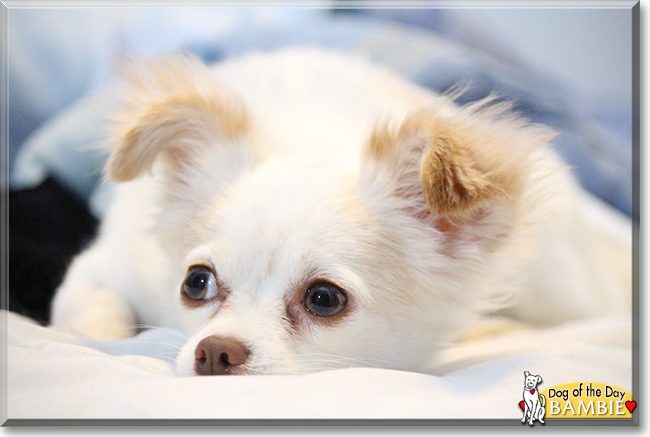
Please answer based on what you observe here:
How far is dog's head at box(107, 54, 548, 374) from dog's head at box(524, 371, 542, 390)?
295 mm

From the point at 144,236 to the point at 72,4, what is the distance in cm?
75

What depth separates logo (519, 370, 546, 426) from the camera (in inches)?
46.6

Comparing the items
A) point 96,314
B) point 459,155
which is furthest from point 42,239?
point 459,155

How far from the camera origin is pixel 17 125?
244cm

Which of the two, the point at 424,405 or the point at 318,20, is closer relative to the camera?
the point at 424,405

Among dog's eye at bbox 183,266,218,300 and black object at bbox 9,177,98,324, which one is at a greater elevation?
black object at bbox 9,177,98,324

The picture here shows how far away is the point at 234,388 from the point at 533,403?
0.60 metres

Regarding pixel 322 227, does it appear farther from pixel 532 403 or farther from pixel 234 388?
pixel 532 403

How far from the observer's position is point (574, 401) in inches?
49.6

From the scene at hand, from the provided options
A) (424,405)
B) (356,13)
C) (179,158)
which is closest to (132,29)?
(179,158)

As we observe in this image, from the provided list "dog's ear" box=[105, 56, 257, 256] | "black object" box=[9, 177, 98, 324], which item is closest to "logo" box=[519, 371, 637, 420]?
"dog's ear" box=[105, 56, 257, 256]

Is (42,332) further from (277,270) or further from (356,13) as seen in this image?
(356,13)

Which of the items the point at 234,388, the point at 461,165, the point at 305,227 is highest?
the point at 461,165

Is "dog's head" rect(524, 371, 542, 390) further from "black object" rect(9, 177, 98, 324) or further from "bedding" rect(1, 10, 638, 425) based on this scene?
"black object" rect(9, 177, 98, 324)
